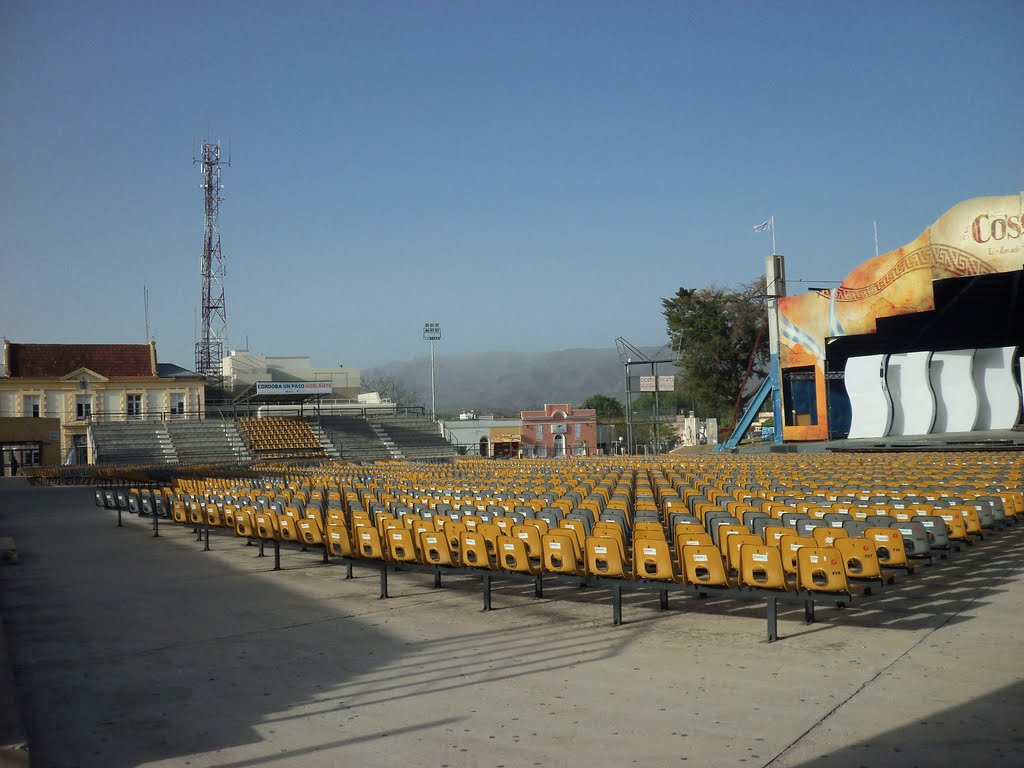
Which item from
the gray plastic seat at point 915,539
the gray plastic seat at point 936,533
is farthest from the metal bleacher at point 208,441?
the gray plastic seat at point 915,539

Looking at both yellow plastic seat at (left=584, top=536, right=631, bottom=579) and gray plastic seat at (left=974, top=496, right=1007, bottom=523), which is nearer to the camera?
yellow plastic seat at (left=584, top=536, right=631, bottom=579)

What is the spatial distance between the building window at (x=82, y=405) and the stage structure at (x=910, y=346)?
41872mm

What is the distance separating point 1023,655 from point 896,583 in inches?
123

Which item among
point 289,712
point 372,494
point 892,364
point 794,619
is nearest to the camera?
point 289,712

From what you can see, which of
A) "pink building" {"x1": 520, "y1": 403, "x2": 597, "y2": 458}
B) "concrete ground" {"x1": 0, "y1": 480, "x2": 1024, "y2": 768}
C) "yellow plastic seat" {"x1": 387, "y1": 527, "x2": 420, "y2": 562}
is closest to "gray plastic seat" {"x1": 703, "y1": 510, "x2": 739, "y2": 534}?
"concrete ground" {"x1": 0, "y1": 480, "x2": 1024, "y2": 768}

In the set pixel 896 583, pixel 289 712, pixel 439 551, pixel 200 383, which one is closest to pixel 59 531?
pixel 439 551

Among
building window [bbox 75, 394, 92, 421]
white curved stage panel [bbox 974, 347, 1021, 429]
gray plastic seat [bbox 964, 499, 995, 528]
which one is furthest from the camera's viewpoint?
building window [bbox 75, 394, 92, 421]

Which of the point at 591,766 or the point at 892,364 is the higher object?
the point at 892,364

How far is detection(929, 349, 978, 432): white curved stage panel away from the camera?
4044cm

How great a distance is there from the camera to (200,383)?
60125mm

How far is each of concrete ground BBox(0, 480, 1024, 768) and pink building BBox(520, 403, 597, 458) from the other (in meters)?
57.1

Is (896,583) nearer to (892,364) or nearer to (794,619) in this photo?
(794,619)

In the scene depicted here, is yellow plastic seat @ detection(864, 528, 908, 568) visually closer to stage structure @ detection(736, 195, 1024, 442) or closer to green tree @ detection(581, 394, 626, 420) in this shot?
stage structure @ detection(736, 195, 1024, 442)

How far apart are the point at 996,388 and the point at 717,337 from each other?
28136 mm
